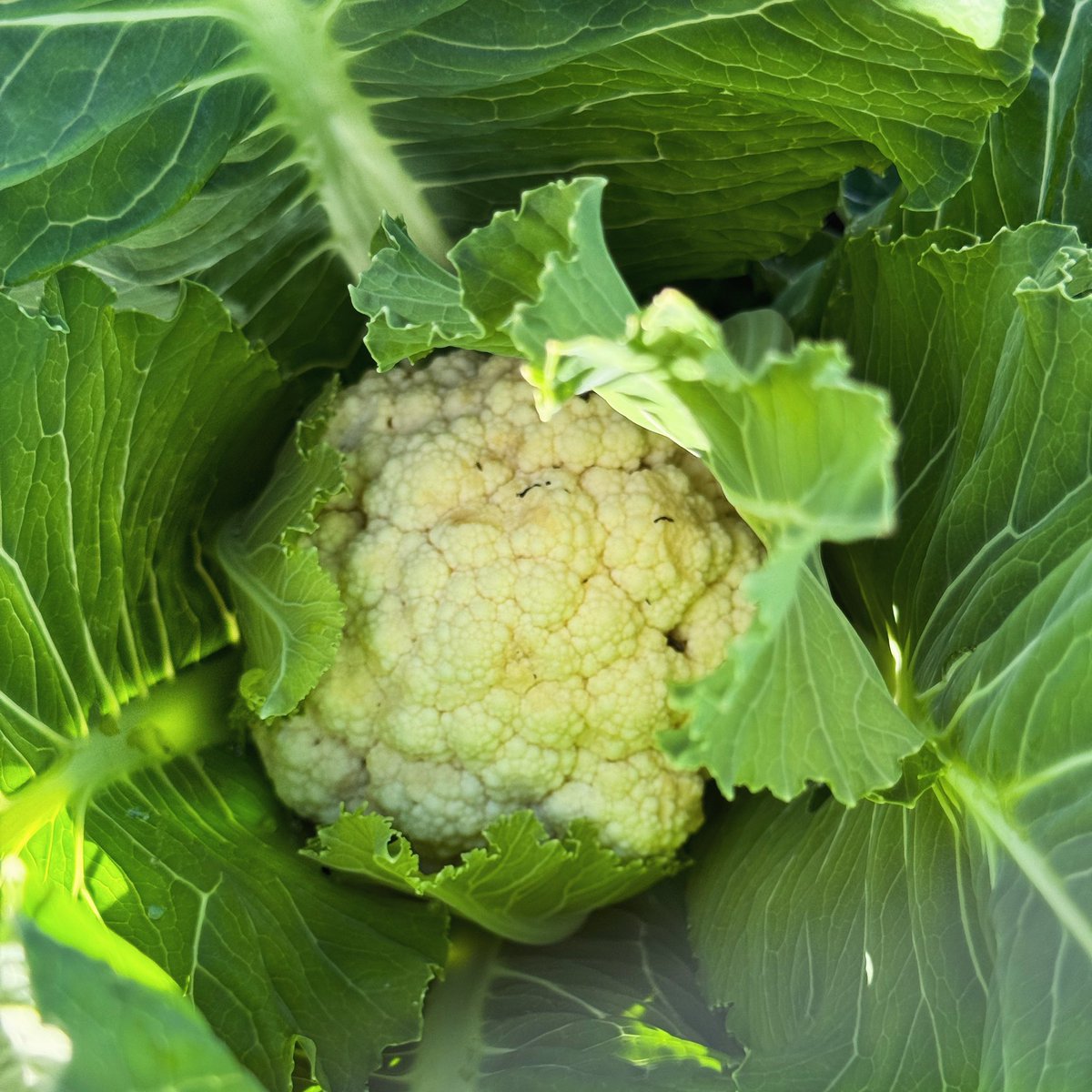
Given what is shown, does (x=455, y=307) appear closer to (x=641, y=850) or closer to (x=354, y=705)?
(x=354, y=705)

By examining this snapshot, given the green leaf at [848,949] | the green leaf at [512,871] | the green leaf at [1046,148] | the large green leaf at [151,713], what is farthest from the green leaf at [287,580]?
the green leaf at [1046,148]

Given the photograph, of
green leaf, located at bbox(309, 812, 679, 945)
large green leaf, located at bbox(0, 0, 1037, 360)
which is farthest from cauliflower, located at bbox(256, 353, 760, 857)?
large green leaf, located at bbox(0, 0, 1037, 360)

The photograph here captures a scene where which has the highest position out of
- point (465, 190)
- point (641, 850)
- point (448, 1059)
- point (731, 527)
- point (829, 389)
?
point (465, 190)

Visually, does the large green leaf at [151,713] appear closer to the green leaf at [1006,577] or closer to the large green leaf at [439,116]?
the large green leaf at [439,116]

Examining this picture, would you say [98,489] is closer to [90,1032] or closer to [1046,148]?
[90,1032]

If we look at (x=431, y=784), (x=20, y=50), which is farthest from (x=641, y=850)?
(x=20, y=50)

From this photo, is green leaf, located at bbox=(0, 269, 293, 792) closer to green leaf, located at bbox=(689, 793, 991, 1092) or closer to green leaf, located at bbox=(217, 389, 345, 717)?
green leaf, located at bbox=(217, 389, 345, 717)

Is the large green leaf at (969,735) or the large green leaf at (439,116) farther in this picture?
the large green leaf at (439,116)
